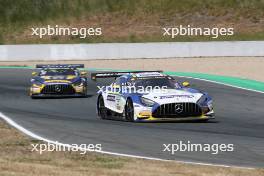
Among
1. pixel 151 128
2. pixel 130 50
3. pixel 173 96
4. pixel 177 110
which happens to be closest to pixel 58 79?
pixel 173 96

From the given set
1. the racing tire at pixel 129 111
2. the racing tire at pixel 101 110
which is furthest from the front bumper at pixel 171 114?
the racing tire at pixel 101 110

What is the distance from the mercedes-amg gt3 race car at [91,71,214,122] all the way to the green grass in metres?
31.5

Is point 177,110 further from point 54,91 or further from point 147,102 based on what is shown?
point 54,91

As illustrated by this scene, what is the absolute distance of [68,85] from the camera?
24812mm

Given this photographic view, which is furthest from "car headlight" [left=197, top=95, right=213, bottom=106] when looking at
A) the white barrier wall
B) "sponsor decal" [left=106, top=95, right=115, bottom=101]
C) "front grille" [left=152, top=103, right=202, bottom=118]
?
the white barrier wall

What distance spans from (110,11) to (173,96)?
37.4 m

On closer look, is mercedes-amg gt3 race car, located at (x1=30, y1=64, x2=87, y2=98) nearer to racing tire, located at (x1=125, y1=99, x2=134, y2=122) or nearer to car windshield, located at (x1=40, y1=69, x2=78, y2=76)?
car windshield, located at (x1=40, y1=69, x2=78, y2=76)

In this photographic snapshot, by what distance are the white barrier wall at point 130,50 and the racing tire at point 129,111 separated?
21.2m

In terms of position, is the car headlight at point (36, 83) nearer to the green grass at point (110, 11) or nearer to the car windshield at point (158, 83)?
the car windshield at point (158, 83)

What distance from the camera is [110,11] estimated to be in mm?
54125

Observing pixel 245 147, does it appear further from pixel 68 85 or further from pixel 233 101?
pixel 68 85

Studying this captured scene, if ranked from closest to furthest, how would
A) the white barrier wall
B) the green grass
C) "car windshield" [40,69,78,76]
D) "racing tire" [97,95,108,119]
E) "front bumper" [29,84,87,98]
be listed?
"racing tire" [97,95,108,119], "front bumper" [29,84,87,98], "car windshield" [40,69,78,76], the white barrier wall, the green grass

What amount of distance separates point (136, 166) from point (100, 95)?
905 cm

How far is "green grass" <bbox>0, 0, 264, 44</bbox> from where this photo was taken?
51938mm
